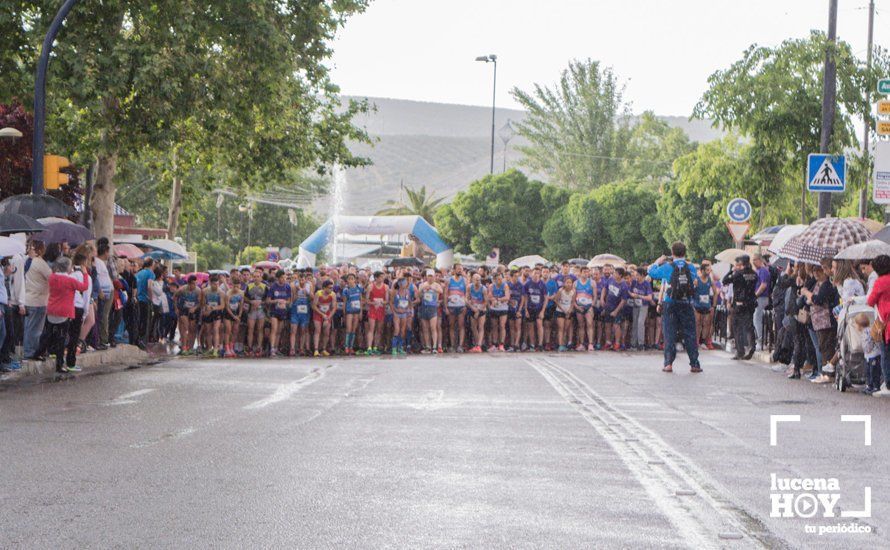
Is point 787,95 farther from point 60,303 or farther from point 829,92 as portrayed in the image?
point 60,303

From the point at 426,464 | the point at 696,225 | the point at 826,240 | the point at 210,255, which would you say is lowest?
the point at 426,464

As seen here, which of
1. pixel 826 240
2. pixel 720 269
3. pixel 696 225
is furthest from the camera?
pixel 696 225

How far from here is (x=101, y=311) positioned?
23.6m

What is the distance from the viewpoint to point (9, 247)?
736 inches

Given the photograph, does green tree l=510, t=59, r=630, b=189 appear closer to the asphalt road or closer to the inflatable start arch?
A: the inflatable start arch

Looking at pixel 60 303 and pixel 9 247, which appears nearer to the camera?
pixel 9 247

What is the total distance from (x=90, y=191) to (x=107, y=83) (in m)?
8.77

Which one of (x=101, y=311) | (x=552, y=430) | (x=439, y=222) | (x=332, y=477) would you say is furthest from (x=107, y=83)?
(x=439, y=222)

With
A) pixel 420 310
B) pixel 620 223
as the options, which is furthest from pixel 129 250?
pixel 620 223

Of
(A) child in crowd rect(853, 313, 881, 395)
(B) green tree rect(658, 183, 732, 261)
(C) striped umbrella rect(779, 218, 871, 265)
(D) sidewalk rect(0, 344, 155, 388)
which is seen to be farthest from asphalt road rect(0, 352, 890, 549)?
(B) green tree rect(658, 183, 732, 261)

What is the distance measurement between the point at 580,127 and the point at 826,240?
75551 millimetres

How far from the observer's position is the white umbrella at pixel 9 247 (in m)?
18.4

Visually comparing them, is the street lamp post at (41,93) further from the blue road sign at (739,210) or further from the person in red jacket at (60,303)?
the blue road sign at (739,210)

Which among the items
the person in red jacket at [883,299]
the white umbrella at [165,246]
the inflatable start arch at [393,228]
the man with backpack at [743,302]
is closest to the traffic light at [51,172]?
the man with backpack at [743,302]
